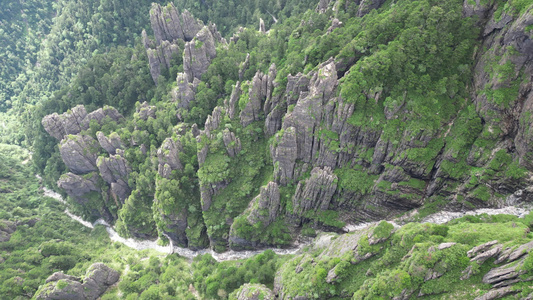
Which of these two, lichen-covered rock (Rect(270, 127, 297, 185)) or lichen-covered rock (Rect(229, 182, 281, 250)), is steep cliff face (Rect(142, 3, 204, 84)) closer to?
lichen-covered rock (Rect(270, 127, 297, 185))

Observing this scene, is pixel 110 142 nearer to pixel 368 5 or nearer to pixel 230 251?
pixel 230 251

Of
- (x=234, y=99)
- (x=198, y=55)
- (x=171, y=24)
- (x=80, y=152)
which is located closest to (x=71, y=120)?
(x=80, y=152)

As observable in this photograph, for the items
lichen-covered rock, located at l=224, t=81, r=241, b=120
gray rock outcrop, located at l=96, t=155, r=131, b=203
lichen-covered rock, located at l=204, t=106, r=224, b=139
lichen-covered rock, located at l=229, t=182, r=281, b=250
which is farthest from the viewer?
gray rock outcrop, located at l=96, t=155, r=131, b=203

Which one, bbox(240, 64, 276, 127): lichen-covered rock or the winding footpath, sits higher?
bbox(240, 64, 276, 127): lichen-covered rock

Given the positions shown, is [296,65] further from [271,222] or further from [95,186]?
[95,186]

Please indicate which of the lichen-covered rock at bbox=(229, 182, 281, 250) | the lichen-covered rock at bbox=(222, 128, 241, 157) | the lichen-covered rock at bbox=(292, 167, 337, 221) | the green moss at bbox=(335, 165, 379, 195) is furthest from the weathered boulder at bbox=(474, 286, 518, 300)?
the lichen-covered rock at bbox=(222, 128, 241, 157)
